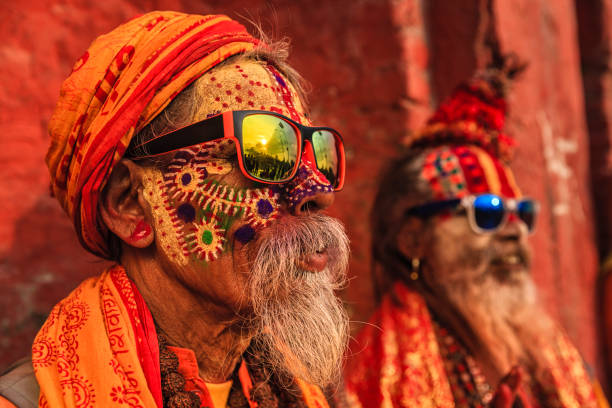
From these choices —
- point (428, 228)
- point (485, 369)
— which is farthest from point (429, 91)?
point (485, 369)

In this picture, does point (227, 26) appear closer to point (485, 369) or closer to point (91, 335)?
point (91, 335)

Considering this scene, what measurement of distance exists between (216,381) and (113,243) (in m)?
0.51

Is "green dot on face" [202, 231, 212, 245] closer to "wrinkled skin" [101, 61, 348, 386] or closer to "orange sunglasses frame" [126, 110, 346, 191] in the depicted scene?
"wrinkled skin" [101, 61, 348, 386]

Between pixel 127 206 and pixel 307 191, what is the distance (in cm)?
51

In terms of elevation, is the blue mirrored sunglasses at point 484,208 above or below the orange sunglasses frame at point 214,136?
below

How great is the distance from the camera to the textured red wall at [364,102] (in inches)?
103

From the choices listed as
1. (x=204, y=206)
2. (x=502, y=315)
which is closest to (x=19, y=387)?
(x=204, y=206)

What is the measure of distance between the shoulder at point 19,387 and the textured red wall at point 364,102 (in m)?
0.55

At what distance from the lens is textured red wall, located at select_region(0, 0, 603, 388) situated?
2.62m

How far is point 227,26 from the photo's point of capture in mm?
1761

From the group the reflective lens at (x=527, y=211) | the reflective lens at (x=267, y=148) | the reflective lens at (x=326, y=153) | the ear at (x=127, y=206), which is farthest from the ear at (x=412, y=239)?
the ear at (x=127, y=206)

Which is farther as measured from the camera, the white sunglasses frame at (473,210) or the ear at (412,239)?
the ear at (412,239)

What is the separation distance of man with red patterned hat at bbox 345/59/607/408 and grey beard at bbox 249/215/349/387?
3.14ft

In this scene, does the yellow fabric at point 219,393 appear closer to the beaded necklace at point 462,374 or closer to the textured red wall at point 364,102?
the textured red wall at point 364,102
